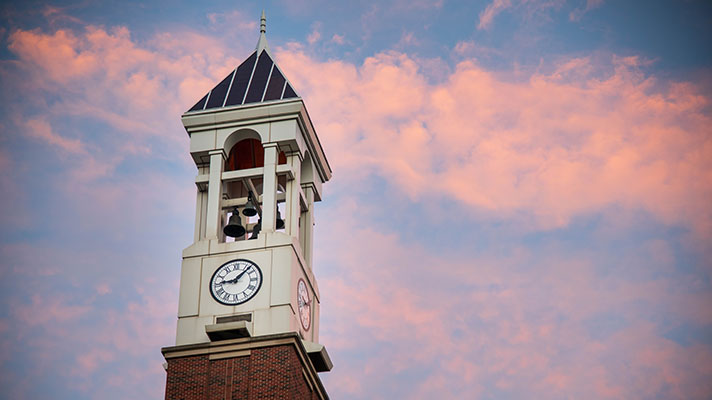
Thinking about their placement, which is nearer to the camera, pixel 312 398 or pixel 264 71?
pixel 312 398

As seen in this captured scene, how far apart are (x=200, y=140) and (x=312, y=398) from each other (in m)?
10.9

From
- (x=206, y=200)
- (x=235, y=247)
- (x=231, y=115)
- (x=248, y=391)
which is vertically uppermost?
(x=231, y=115)

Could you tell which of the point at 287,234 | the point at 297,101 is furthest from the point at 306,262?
the point at 297,101

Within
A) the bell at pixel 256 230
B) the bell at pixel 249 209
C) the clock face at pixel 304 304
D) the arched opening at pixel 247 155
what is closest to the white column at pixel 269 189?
the bell at pixel 249 209

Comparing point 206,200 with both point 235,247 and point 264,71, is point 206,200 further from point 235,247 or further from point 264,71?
point 264,71

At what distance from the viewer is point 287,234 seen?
45031mm

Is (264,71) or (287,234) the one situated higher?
(264,71)

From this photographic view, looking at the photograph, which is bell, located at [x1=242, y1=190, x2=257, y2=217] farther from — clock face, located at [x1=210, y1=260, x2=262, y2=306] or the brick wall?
the brick wall

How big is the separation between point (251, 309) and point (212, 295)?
1638 mm

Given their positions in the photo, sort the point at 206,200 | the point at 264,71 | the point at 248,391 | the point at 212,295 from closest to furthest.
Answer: the point at 248,391, the point at 212,295, the point at 206,200, the point at 264,71

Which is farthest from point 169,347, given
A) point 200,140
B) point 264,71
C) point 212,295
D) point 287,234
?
point 264,71

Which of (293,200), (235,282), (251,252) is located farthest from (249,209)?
(235,282)

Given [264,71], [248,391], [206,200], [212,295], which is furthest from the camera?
[264,71]

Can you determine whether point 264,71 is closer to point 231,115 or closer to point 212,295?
point 231,115
